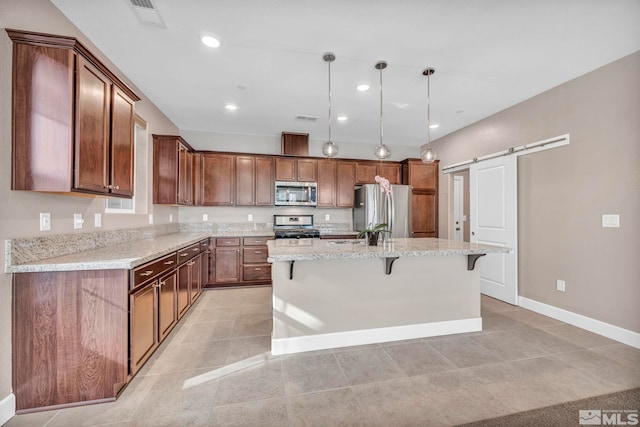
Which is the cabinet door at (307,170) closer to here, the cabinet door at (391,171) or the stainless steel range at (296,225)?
the stainless steel range at (296,225)

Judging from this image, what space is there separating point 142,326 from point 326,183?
3.72 metres

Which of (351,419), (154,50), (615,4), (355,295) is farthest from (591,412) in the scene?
(154,50)

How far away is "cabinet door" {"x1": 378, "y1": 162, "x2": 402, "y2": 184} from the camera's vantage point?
530 centimetres

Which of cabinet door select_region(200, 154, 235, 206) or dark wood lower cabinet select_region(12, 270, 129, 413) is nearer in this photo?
dark wood lower cabinet select_region(12, 270, 129, 413)

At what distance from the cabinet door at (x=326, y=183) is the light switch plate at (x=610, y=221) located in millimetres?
3623

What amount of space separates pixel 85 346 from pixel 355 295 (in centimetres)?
207

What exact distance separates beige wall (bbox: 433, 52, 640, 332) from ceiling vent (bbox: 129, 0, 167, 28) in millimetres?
4261

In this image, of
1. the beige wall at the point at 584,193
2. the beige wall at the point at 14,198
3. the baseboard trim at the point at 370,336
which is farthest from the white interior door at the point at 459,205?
the beige wall at the point at 14,198

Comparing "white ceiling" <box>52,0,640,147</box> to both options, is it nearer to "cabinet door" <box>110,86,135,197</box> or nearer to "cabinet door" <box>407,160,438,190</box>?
"cabinet door" <box>110,86,135,197</box>

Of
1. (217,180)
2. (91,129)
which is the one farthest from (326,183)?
(91,129)

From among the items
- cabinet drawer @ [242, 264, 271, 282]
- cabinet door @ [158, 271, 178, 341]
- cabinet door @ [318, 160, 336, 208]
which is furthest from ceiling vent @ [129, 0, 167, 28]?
cabinet drawer @ [242, 264, 271, 282]

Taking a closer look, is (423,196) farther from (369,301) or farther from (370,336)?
(370,336)

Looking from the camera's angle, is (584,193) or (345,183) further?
(345,183)

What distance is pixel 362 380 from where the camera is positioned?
202cm
